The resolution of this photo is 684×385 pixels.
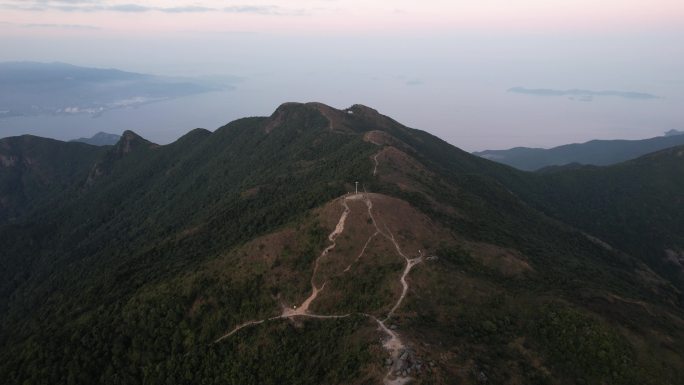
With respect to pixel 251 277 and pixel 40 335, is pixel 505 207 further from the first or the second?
pixel 40 335

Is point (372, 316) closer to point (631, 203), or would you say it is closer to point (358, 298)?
point (358, 298)

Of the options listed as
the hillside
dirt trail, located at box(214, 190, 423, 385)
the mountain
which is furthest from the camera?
the hillside

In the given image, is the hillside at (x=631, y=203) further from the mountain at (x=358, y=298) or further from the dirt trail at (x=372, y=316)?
the dirt trail at (x=372, y=316)

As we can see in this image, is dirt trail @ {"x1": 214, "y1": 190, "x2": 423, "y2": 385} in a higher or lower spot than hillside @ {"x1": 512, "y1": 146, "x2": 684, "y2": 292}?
higher

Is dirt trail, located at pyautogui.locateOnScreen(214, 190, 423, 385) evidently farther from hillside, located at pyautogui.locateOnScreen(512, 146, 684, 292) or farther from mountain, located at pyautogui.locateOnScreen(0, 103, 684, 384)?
hillside, located at pyautogui.locateOnScreen(512, 146, 684, 292)

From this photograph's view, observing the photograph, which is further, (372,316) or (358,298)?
(358,298)

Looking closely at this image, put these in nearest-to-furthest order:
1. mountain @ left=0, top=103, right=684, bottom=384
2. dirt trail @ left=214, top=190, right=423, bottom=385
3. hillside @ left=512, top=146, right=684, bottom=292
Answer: dirt trail @ left=214, top=190, right=423, bottom=385 < mountain @ left=0, top=103, right=684, bottom=384 < hillside @ left=512, top=146, right=684, bottom=292

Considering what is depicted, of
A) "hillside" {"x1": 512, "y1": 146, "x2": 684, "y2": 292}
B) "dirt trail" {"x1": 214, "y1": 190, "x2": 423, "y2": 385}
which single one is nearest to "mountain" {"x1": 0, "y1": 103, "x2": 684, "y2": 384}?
"dirt trail" {"x1": 214, "y1": 190, "x2": 423, "y2": 385}

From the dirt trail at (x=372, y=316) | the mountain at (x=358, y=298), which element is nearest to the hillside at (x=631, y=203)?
the mountain at (x=358, y=298)

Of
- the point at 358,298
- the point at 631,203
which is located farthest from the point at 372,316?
the point at 631,203
